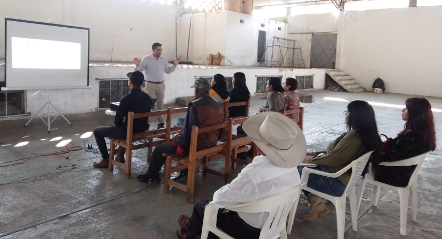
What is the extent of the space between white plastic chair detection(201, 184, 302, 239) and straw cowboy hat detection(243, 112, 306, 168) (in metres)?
0.16

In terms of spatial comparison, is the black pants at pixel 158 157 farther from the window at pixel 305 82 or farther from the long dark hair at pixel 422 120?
the window at pixel 305 82

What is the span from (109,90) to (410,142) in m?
6.11

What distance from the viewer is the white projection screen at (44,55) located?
5234 mm

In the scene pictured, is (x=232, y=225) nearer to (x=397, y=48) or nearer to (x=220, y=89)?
(x=220, y=89)

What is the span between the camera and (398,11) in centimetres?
1443

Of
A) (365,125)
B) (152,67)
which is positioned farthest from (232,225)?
(152,67)

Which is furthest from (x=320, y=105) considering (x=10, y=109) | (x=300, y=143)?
(x=300, y=143)

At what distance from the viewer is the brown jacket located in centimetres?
318

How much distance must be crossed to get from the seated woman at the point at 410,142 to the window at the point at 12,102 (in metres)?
5.69

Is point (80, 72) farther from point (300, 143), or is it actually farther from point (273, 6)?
point (273, 6)

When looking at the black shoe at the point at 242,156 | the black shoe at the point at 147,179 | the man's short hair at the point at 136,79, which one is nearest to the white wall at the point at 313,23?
the black shoe at the point at 242,156

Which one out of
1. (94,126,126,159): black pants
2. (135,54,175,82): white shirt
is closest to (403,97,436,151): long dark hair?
(94,126,126,159): black pants

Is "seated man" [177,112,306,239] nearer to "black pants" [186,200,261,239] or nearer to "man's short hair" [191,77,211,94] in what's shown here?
"black pants" [186,200,261,239]

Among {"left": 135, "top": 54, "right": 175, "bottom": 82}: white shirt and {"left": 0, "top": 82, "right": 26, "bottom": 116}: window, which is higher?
{"left": 135, "top": 54, "right": 175, "bottom": 82}: white shirt
